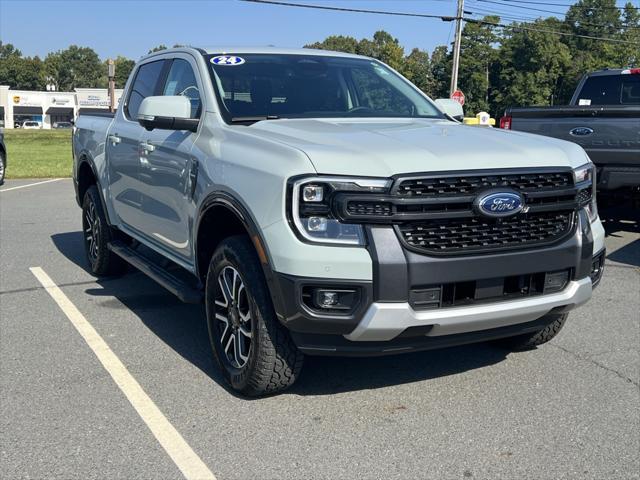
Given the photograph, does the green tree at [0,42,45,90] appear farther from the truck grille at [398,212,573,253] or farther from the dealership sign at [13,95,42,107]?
the truck grille at [398,212,573,253]

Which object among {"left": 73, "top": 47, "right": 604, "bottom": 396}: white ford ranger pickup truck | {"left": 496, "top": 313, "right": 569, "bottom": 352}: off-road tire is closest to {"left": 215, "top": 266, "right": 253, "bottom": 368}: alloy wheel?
{"left": 73, "top": 47, "right": 604, "bottom": 396}: white ford ranger pickup truck

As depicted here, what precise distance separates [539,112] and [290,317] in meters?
5.98

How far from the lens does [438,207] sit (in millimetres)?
3316

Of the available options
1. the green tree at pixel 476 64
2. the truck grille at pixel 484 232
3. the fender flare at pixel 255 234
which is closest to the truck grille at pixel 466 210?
the truck grille at pixel 484 232

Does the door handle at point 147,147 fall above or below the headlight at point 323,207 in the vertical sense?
above

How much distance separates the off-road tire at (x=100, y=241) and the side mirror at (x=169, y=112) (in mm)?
2156

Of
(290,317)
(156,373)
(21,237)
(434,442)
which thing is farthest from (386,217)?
(21,237)

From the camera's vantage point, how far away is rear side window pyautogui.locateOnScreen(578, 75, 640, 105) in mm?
10375

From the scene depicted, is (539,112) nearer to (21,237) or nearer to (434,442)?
(434,442)

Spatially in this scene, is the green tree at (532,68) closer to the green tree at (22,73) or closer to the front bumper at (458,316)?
the front bumper at (458,316)

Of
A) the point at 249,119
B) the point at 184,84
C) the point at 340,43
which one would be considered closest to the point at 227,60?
the point at 184,84

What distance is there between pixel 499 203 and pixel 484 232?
156mm

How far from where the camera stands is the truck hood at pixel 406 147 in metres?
3.28

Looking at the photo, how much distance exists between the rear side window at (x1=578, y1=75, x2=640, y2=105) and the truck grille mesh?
301 inches
